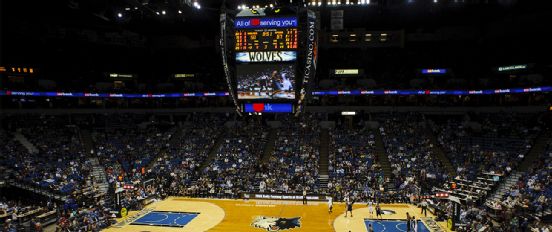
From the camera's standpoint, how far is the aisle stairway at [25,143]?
33.9 m

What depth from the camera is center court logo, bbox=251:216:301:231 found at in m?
22.9

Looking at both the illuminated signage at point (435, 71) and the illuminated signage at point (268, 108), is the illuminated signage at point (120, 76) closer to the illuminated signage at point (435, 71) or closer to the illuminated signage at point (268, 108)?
the illuminated signage at point (435, 71)

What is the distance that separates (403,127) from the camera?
39156mm

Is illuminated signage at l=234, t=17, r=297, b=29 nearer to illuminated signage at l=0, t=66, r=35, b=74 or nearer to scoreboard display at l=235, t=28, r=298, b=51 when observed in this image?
scoreboard display at l=235, t=28, r=298, b=51

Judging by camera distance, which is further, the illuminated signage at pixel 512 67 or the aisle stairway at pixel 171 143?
the illuminated signage at pixel 512 67

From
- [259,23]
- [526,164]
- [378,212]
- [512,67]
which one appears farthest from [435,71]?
[259,23]

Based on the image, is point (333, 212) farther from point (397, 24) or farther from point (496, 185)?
point (397, 24)

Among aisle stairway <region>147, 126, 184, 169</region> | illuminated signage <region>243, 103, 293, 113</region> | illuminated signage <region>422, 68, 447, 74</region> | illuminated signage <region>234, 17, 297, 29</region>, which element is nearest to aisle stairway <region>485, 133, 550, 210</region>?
illuminated signage <region>422, 68, 447, 74</region>

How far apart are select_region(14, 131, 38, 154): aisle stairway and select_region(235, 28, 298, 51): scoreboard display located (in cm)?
2762

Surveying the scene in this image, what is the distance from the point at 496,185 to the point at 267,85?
21.1 m

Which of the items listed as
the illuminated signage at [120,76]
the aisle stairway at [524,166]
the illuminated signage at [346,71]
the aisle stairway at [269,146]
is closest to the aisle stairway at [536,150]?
the aisle stairway at [524,166]

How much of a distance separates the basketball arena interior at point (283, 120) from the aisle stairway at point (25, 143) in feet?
0.53

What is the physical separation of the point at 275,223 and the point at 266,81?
1158 centimetres

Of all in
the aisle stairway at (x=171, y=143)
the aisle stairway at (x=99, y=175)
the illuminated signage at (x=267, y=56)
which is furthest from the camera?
the aisle stairway at (x=171, y=143)
